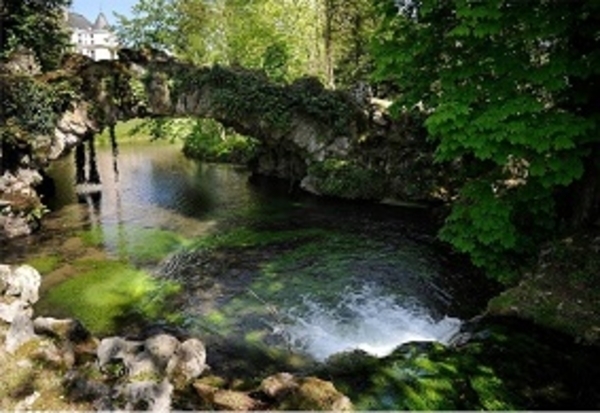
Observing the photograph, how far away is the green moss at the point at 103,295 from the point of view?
12.1m

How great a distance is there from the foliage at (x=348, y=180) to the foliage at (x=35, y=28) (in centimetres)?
1530

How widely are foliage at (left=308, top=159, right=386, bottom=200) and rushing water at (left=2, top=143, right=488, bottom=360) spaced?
3.12 ft

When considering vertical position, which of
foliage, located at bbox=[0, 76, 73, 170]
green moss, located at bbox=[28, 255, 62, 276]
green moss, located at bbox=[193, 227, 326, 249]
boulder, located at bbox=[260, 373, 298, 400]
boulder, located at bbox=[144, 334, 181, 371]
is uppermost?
foliage, located at bbox=[0, 76, 73, 170]

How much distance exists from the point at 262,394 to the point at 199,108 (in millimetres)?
20380

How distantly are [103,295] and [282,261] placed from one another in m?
5.52

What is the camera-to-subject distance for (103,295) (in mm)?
13445

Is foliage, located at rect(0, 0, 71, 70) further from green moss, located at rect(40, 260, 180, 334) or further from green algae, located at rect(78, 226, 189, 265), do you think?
green moss, located at rect(40, 260, 180, 334)

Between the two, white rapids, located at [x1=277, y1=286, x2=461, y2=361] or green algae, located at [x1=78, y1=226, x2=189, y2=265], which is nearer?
white rapids, located at [x1=277, y1=286, x2=461, y2=361]

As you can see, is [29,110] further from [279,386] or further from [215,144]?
[215,144]

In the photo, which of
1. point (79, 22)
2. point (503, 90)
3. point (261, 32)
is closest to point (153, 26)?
point (261, 32)

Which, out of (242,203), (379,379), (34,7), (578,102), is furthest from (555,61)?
(34,7)

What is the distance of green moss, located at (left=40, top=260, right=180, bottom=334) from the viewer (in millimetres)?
12141

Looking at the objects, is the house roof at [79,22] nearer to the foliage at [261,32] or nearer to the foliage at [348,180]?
the foliage at [261,32]

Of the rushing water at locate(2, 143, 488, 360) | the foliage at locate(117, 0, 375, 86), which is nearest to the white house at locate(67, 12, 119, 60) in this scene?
the foliage at locate(117, 0, 375, 86)
